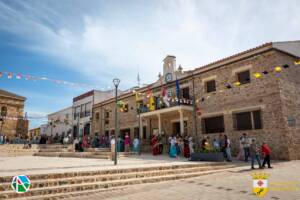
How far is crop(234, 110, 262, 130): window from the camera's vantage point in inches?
523

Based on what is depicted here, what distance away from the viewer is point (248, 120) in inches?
538

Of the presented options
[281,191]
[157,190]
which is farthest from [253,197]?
[157,190]

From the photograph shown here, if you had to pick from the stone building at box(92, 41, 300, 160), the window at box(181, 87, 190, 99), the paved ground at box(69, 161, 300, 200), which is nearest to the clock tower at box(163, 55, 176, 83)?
the stone building at box(92, 41, 300, 160)

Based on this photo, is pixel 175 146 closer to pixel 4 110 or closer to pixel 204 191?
pixel 204 191

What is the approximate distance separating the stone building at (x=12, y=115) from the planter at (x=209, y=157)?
29901mm

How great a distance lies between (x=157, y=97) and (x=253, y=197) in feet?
48.9

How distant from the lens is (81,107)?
109 feet

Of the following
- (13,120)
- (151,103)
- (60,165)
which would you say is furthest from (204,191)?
(13,120)

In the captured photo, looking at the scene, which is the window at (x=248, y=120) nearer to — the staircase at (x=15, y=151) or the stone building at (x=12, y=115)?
the staircase at (x=15, y=151)

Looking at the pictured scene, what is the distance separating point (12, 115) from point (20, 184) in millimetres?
33676

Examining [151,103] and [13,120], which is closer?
[151,103]

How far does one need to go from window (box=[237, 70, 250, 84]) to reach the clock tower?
562 centimetres

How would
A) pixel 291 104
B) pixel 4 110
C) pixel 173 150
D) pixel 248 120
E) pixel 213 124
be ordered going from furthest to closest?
pixel 4 110
pixel 213 124
pixel 173 150
pixel 248 120
pixel 291 104

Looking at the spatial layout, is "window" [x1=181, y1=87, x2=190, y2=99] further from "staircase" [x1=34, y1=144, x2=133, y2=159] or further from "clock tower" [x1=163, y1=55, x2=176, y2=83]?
"staircase" [x1=34, y1=144, x2=133, y2=159]
